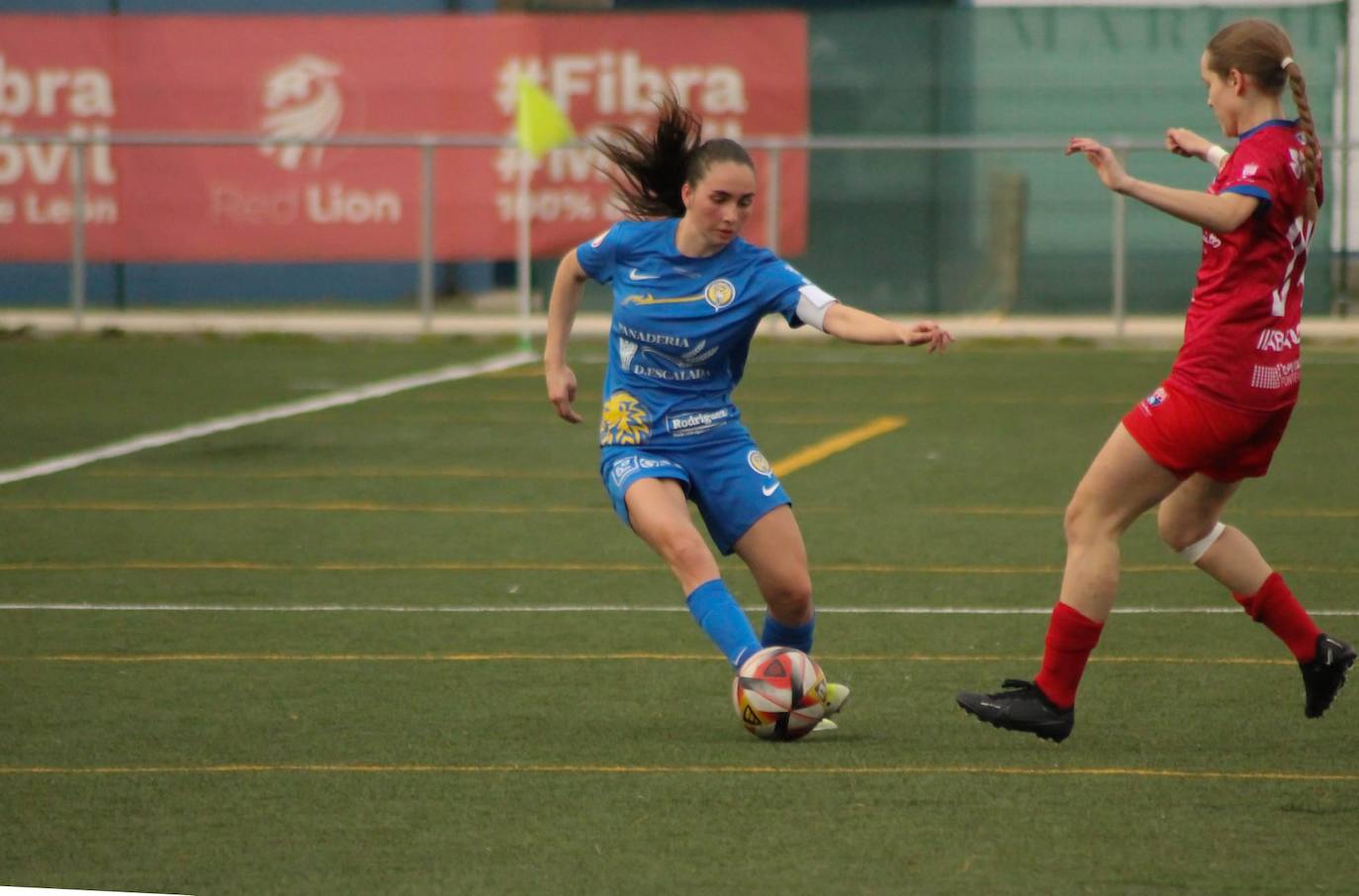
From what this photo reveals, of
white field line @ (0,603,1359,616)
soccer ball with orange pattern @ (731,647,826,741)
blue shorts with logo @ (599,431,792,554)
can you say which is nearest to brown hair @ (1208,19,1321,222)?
blue shorts with logo @ (599,431,792,554)

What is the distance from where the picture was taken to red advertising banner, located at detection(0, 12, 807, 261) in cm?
2450

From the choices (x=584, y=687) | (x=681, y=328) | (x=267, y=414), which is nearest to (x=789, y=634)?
(x=584, y=687)

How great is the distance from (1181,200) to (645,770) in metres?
2.11

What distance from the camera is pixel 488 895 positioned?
521 centimetres

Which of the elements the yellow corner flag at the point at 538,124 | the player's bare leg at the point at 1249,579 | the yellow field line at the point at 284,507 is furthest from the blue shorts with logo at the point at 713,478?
the yellow corner flag at the point at 538,124

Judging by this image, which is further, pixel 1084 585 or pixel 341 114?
pixel 341 114

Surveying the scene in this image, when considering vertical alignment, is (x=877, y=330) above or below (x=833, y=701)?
above

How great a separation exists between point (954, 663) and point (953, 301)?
54.1ft

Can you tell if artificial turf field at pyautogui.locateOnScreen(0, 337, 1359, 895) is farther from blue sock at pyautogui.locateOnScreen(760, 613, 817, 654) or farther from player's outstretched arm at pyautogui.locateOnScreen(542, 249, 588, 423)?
player's outstretched arm at pyautogui.locateOnScreen(542, 249, 588, 423)

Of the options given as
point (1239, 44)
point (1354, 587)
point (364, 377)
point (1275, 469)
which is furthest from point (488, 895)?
point (364, 377)

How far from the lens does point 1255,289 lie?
6605 mm

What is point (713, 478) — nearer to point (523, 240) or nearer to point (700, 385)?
point (700, 385)

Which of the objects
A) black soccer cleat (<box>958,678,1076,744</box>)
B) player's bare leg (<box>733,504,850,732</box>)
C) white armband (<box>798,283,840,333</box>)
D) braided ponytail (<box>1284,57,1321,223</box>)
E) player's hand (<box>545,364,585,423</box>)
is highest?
braided ponytail (<box>1284,57,1321,223</box>)

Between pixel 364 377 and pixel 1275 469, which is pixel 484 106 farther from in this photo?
pixel 1275 469
